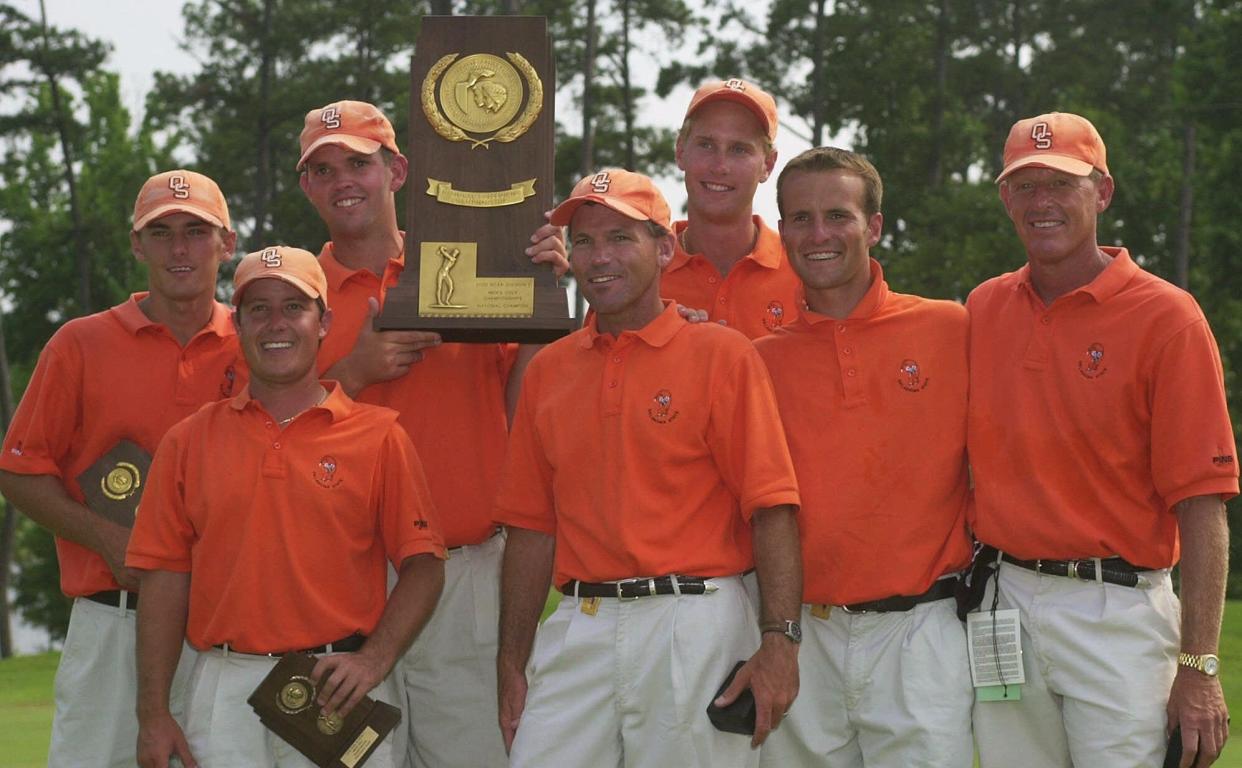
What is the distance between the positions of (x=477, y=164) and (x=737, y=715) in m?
2.36

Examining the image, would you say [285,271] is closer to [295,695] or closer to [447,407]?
[447,407]

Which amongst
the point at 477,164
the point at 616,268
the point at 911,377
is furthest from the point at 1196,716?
the point at 477,164

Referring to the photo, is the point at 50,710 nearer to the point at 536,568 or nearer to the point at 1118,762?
the point at 536,568

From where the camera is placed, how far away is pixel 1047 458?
548 cm

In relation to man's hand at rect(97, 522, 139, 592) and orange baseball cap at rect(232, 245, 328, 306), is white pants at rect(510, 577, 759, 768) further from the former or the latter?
man's hand at rect(97, 522, 139, 592)

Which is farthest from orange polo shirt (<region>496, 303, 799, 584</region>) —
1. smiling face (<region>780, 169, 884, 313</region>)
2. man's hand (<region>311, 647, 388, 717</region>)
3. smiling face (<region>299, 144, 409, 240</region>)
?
smiling face (<region>299, 144, 409, 240</region>)

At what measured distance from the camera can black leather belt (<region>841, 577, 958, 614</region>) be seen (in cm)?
550

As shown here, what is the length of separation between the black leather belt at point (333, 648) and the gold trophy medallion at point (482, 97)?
75.5 inches

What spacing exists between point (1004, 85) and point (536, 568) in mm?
35837

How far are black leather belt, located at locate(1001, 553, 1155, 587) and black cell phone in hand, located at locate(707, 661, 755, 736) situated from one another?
1.07 m

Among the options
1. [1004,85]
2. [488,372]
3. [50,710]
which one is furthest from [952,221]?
[488,372]

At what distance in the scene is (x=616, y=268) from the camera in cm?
566

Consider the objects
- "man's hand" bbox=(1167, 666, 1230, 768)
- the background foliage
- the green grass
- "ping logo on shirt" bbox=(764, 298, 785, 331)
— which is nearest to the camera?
"man's hand" bbox=(1167, 666, 1230, 768)

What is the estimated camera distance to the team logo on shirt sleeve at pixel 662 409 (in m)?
5.48
